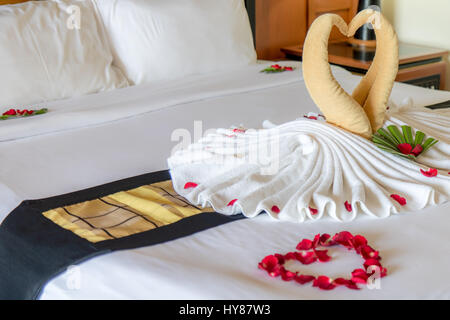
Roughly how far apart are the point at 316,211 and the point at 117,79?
1.47 meters

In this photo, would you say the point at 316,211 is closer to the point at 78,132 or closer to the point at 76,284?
the point at 76,284

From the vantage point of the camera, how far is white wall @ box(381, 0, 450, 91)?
358 centimetres

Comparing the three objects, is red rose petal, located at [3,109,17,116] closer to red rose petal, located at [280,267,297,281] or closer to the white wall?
red rose petal, located at [280,267,297,281]

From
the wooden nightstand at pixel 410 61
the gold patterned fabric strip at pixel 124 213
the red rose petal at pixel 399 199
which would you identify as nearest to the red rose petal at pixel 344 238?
the red rose petal at pixel 399 199

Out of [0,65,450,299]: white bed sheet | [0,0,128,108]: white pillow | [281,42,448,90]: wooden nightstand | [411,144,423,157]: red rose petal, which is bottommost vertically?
[281,42,448,90]: wooden nightstand

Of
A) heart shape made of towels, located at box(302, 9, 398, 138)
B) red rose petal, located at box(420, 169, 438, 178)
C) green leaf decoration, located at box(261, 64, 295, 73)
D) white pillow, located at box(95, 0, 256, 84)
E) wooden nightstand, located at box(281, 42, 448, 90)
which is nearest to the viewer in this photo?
red rose petal, located at box(420, 169, 438, 178)

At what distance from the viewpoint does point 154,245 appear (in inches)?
48.2

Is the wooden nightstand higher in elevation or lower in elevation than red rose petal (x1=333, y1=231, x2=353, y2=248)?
lower

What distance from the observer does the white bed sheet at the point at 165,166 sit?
1054 mm

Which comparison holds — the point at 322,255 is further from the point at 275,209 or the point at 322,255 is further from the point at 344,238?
the point at 275,209

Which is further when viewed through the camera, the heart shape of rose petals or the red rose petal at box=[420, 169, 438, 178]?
the red rose petal at box=[420, 169, 438, 178]

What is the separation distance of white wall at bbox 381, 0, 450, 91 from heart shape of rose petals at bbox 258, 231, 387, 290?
8.90 feet

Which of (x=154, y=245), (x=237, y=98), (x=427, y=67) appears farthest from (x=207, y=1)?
(x=154, y=245)

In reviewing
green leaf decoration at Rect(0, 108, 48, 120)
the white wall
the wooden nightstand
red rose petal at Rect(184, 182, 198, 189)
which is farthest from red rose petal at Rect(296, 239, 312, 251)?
the white wall
